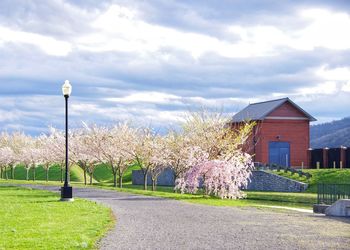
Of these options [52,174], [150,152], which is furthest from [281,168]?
[52,174]

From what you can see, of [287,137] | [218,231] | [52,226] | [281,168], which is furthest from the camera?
[287,137]

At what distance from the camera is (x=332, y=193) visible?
27.6m

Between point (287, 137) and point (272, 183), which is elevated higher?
point (287, 137)

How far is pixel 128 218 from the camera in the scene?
1942cm

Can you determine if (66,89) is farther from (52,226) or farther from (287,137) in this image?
(287,137)

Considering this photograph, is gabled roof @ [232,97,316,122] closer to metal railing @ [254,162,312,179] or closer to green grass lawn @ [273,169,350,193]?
metal railing @ [254,162,312,179]

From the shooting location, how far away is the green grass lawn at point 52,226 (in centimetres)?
1343

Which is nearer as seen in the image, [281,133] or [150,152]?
[150,152]

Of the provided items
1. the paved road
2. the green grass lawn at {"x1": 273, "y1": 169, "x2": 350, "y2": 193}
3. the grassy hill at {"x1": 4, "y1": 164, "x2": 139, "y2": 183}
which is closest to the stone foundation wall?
the green grass lawn at {"x1": 273, "y1": 169, "x2": 350, "y2": 193}

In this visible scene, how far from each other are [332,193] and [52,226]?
51.2 ft

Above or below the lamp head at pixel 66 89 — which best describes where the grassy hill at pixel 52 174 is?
below

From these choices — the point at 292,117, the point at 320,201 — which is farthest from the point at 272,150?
the point at 320,201

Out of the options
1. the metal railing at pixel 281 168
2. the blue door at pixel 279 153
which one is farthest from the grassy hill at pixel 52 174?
the metal railing at pixel 281 168

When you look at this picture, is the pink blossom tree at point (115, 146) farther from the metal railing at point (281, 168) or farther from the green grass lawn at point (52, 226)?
the green grass lawn at point (52, 226)
